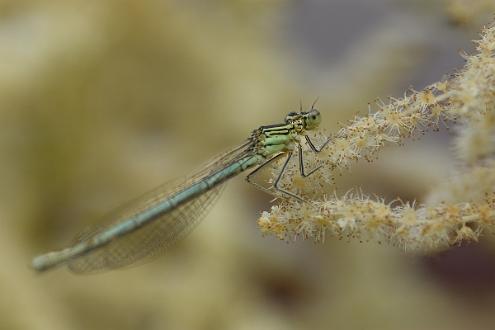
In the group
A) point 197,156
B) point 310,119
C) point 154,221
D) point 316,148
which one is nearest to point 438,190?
point 316,148

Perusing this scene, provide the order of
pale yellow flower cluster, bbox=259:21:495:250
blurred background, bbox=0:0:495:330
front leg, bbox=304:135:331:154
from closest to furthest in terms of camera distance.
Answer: pale yellow flower cluster, bbox=259:21:495:250 < front leg, bbox=304:135:331:154 < blurred background, bbox=0:0:495:330

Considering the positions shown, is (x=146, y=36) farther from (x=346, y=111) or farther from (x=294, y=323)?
(x=294, y=323)

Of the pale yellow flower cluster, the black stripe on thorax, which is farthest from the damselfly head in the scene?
the pale yellow flower cluster

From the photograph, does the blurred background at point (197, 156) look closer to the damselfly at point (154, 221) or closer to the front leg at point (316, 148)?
the damselfly at point (154, 221)

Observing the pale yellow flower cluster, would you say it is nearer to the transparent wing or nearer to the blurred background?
the transparent wing

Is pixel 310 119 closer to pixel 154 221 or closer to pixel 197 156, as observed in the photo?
pixel 154 221

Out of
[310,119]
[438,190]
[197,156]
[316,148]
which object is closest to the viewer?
[438,190]
